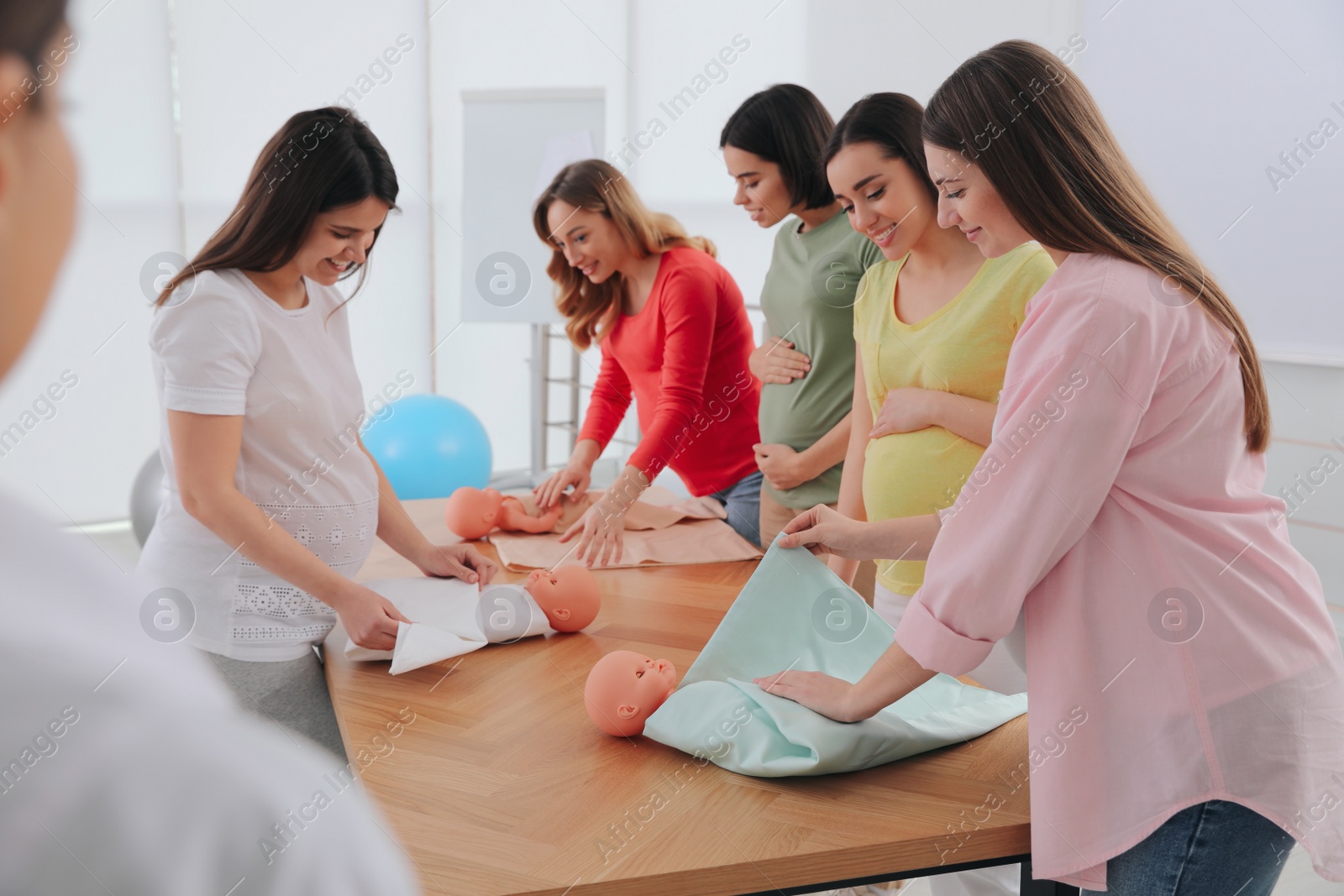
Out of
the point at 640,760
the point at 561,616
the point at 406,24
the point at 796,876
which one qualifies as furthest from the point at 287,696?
the point at 406,24

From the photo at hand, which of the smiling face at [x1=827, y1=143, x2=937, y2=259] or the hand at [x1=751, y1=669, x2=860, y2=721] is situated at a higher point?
the smiling face at [x1=827, y1=143, x2=937, y2=259]

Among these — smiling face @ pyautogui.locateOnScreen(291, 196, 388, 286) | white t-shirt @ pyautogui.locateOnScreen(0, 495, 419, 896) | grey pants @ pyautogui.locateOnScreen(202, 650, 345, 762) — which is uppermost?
smiling face @ pyautogui.locateOnScreen(291, 196, 388, 286)

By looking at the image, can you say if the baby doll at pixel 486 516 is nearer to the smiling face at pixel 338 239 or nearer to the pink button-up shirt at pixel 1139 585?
the smiling face at pixel 338 239

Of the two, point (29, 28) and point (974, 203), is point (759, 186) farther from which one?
point (29, 28)

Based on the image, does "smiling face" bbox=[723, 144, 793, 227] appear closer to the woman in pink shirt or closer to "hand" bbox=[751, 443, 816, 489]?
"hand" bbox=[751, 443, 816, 489]

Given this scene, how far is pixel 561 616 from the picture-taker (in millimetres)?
1626

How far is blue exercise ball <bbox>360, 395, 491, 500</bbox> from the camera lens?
4055mm

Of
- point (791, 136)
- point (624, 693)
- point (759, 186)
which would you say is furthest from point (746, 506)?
point (624, 693)

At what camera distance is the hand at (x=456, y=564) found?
179 centimetres

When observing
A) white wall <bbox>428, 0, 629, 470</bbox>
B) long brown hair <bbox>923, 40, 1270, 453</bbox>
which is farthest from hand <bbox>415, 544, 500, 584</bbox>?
white wall <bbox>428, 0, 629, 470</bbox>

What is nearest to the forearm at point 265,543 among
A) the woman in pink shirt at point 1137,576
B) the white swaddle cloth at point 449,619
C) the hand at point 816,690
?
the white swaddle cloth at point 449,619

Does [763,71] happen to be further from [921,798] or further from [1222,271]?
[921,798]

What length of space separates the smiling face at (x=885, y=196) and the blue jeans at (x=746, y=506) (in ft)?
2.47

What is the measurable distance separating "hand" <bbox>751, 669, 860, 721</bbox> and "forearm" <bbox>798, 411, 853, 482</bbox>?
2.50ft
